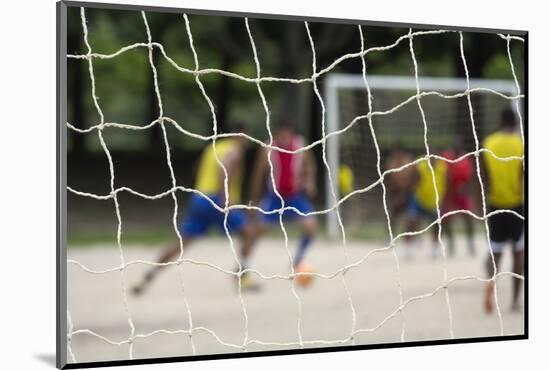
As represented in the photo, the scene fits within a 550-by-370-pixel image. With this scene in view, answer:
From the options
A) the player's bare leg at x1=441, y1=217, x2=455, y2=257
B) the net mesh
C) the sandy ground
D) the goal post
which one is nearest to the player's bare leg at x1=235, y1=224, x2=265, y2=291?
the sandy ground

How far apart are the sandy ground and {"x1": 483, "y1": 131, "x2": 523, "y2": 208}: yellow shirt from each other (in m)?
0.53

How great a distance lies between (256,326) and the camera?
424 cm

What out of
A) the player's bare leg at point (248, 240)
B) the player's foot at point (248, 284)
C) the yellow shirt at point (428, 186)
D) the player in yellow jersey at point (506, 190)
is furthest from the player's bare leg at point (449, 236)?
the player in yellow jersey at point (506, 190)

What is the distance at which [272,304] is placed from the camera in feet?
15.9

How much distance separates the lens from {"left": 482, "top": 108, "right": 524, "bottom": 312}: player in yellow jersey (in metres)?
3.64

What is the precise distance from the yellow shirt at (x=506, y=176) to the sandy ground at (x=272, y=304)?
0.53 metres

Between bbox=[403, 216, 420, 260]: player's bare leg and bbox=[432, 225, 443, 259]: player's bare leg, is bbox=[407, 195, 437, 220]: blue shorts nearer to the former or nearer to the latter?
bbox=[403, 216, 420, 260]: player's bare leg

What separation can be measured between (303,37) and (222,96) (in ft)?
5.71

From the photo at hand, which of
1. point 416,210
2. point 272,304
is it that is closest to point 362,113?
point 416,210

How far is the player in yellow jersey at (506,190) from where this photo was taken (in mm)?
3637

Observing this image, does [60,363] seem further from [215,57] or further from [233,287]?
[215,57]

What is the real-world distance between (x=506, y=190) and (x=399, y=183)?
368cm

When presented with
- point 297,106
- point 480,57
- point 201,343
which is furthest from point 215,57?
point 201,343

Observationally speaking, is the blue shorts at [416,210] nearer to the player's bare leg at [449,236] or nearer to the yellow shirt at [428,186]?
the yellow shirt at [428,186]
